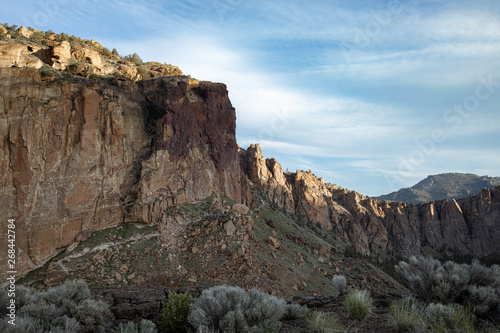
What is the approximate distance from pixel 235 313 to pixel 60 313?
16.4ft

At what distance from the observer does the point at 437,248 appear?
79.3m

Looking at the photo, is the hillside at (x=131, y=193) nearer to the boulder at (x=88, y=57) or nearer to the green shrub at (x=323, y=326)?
the boulder at (x=88, y=57)

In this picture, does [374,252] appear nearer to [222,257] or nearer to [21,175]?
[222,257]

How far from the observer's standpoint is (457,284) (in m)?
7.55

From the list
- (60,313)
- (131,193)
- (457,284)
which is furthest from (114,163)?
(457,284)

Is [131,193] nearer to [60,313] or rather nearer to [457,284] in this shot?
[60,313]

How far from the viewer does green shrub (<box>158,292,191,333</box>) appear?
742 centimetres

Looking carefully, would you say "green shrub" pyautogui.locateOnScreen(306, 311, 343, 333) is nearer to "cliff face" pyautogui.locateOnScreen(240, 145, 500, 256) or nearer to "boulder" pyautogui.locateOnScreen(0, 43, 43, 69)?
"boulder" pyautogui.locateOnScreen(0, 43, 43, 69)

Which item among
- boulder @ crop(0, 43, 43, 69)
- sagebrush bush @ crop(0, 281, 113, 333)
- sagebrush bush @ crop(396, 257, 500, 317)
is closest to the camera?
sagebrush bush @ crop(0, 281, 113, 333)

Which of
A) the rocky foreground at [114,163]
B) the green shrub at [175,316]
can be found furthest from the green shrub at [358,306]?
the rocky foreground at [114,163]

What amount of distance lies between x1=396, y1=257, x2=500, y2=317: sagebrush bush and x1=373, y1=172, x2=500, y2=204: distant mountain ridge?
13610 cm

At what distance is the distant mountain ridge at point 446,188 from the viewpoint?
431ft

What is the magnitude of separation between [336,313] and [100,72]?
114ft

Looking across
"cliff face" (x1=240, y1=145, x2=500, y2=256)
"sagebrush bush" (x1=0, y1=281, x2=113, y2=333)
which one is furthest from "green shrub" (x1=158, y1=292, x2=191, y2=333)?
"cliff face" (x1=240, y1=145, x2=500, y2=256)
